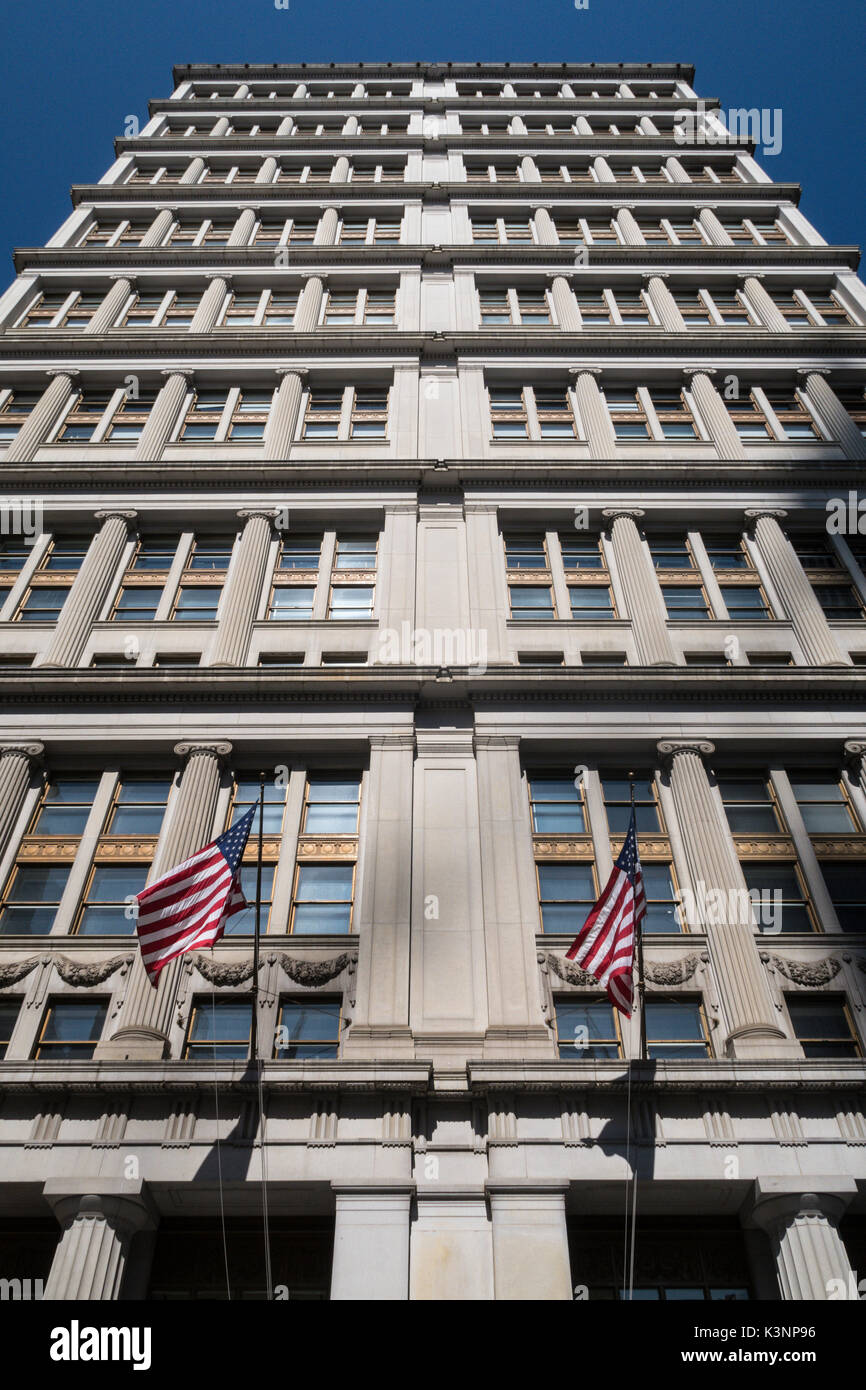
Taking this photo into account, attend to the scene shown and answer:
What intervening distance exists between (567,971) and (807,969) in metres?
3.71

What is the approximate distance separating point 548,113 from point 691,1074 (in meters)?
45.7

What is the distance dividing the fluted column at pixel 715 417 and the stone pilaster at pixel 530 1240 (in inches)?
758

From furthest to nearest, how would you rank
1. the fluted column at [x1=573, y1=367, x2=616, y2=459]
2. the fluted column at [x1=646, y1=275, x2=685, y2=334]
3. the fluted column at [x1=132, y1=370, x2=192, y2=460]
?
the fluted column at [x1=646, y1=275, x2=685, y2=334] → the fluted column at [x1=573, y1=367, x2=616, y2=459] → the fluted column at [x1=132, y1=370, x2=192, y2=460]

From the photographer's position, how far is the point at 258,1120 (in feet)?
52.3

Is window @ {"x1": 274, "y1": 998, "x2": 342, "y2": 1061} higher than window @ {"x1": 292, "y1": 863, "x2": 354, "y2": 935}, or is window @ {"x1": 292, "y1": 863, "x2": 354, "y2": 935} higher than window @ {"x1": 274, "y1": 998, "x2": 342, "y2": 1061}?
window @ {"x1": 292, "y1": 863, "x2": 354, "y2": 935}

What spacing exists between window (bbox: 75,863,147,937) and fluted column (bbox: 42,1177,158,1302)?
4.59 m

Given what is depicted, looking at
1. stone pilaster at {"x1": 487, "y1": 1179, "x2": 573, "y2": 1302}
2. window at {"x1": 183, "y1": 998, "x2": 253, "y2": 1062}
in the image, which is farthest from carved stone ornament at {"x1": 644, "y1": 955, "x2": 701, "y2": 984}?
window at {"x1": 183, "y1": 998, "x2": 253, "y2": 1062}

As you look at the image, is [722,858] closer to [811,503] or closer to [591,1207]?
[591,1207]

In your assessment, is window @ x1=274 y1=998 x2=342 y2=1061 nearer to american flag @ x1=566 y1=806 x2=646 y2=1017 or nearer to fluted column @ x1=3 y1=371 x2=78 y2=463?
american flag @ x1=566 y1=806 x2=646 y2=1017

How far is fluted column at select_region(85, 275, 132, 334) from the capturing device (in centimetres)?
3494

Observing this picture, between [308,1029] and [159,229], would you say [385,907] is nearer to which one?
[308,1029]

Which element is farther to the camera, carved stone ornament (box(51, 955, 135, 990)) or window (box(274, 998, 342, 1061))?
carved stone ornament (box(51, 955, 135, 990))

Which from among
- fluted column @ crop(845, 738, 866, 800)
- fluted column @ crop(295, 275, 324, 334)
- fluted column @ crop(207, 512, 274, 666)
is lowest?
fluted column @ crop(845, 738, 866, 800)

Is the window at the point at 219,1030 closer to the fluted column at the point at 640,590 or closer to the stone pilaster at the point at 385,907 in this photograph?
the stone pilaster at the point at 385,907
